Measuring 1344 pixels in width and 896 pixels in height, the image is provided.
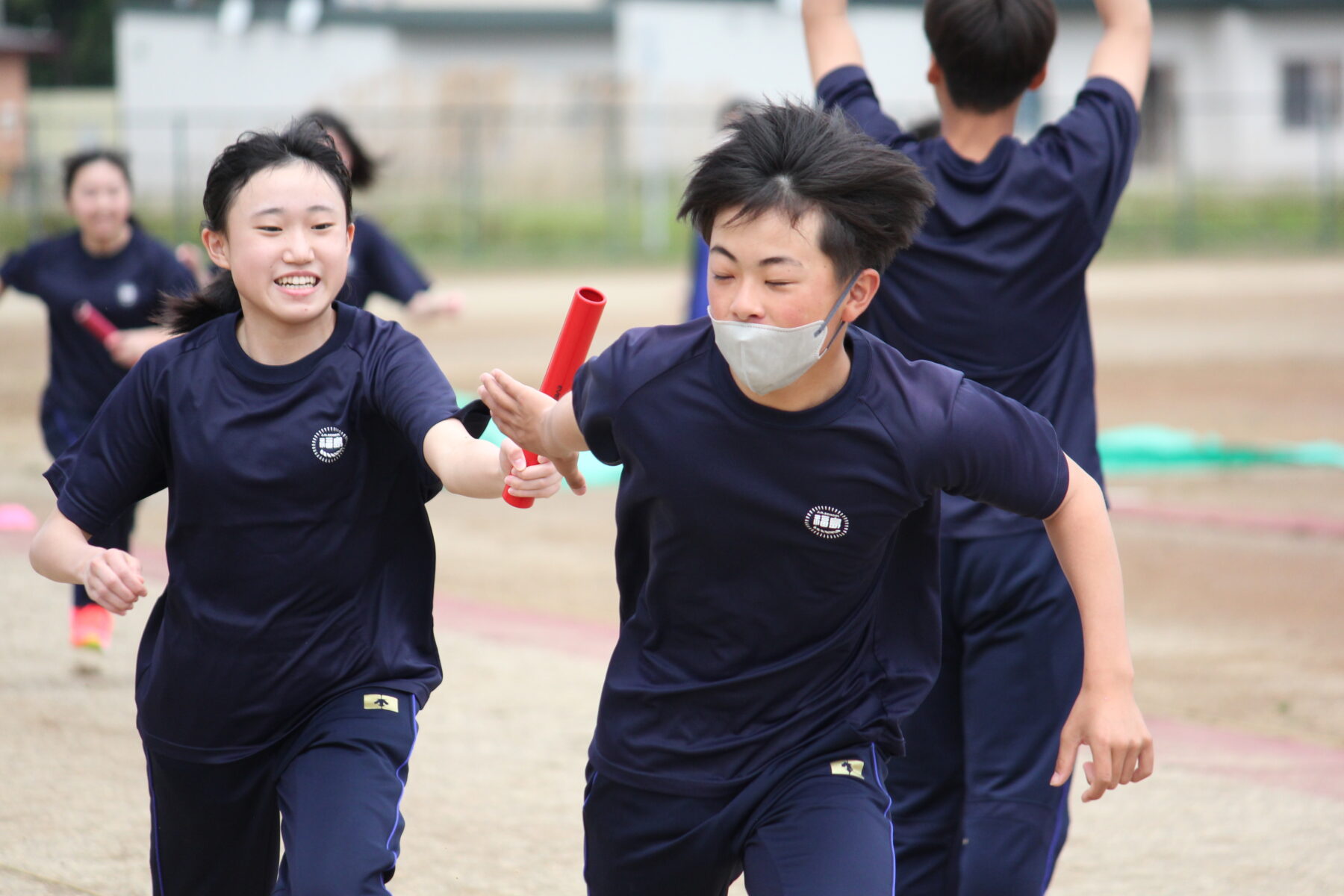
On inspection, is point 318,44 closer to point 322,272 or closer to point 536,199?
point 536,199

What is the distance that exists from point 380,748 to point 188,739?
37 centimetres

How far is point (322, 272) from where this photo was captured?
302 centimetres

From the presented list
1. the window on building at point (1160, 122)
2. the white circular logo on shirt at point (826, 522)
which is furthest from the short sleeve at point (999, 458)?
the window on building at point (1160, 122)

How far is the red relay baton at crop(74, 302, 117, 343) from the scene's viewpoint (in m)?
6.06

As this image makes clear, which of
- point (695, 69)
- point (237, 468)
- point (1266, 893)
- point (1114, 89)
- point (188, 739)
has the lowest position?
point (1266, 893)

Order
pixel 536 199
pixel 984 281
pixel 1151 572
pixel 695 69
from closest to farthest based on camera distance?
pixel 984 281
pixel 1151 572
pixel 536 199
pixel 695 69

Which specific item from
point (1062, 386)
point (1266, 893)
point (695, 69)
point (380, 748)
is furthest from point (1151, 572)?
point (695, 69)

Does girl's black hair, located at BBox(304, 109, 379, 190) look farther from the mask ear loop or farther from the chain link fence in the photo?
the chain link fence

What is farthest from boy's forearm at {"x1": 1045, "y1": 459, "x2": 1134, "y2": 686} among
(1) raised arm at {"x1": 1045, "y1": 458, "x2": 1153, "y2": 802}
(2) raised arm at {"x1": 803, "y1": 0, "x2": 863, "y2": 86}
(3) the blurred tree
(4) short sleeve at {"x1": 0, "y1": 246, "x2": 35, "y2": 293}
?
(3) the blurred tree

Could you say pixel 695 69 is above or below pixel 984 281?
above

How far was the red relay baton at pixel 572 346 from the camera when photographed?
8.95 feet

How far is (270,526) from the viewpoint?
2980 millimetres

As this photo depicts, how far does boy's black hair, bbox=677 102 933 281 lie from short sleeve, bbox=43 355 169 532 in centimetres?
110

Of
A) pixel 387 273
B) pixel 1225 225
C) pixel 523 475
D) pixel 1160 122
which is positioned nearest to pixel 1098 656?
pixel 523 475
